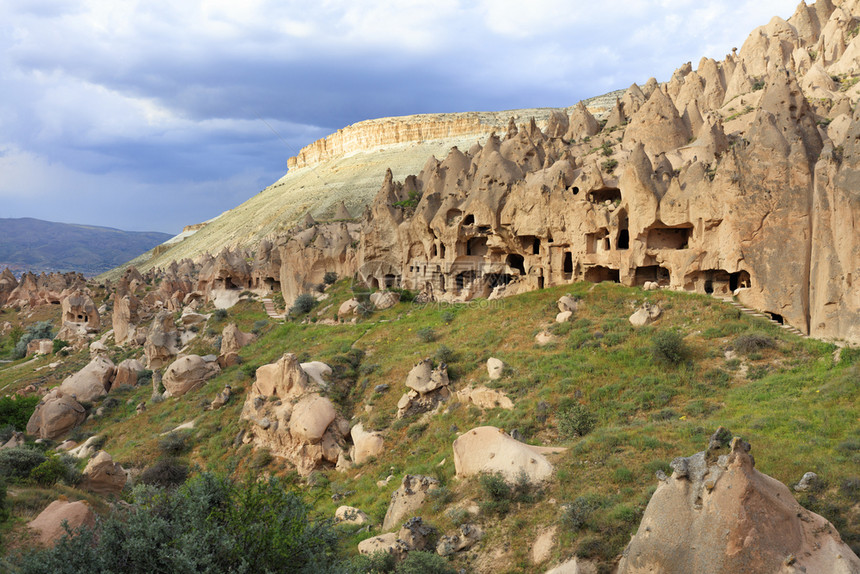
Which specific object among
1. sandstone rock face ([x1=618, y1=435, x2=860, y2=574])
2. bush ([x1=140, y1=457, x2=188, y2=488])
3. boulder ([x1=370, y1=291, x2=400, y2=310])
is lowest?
bush ([x1=140, y1=457, x2=188, y2=488])

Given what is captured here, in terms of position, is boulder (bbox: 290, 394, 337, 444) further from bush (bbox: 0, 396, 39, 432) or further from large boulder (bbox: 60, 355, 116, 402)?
bush (bbox: 0, 396, 39, 432)

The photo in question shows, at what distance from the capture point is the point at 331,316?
41156 mm

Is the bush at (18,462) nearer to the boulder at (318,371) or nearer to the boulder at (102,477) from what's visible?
the boulder at (102,477)

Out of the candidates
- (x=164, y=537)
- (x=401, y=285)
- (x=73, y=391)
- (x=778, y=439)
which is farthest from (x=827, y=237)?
(x=73, y=391)

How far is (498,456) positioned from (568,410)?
16.3 ft

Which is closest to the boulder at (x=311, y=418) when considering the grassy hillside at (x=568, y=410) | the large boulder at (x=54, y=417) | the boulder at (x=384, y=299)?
the grassy hillside at (x=568, y=410)

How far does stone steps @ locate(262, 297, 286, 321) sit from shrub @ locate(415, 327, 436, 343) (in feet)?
62.2

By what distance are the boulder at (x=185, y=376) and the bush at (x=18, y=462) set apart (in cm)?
1602

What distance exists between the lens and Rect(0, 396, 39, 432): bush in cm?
3447

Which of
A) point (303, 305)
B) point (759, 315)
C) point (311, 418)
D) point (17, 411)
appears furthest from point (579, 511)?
point (17, 411)

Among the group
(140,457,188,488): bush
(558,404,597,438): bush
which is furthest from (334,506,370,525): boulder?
(140,457,188,488): bush

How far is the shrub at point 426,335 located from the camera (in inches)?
1216

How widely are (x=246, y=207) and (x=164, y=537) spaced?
150561 mm

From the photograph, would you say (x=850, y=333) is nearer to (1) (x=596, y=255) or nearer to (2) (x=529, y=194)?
(1) (x=596, y=255)
